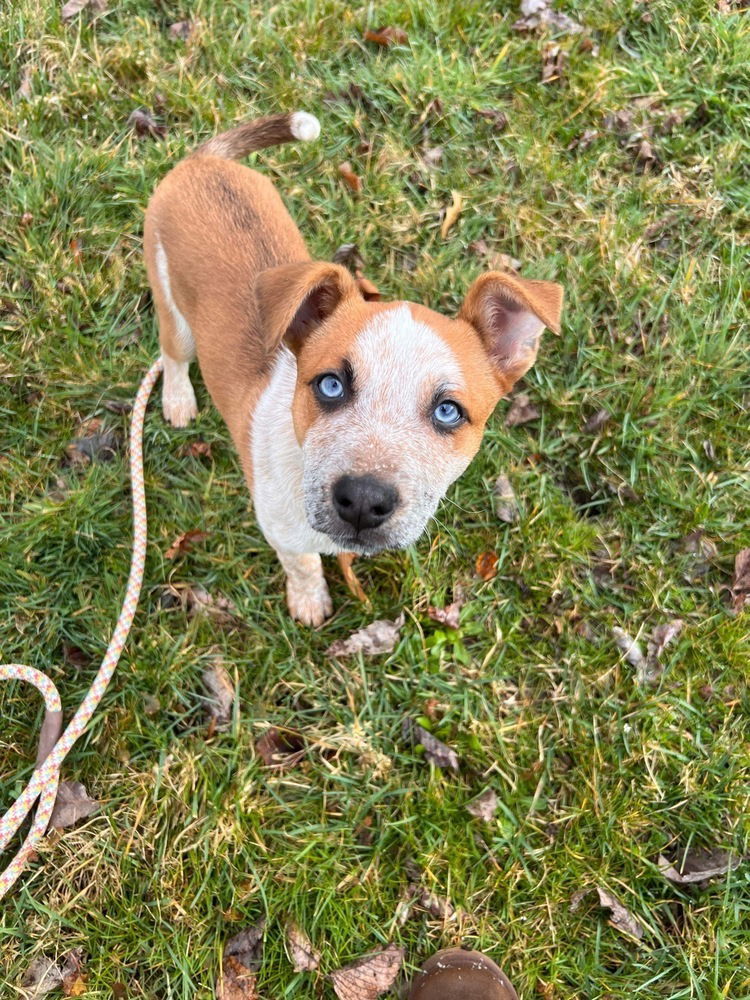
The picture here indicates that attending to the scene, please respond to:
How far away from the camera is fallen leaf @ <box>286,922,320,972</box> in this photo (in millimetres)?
3580

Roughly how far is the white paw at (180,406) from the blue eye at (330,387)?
1.95 m

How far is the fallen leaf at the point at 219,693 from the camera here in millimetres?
4117

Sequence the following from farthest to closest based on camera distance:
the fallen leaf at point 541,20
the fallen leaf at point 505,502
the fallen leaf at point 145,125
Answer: the fallen leaf at point 541,20 → the fallen leaf at point 145,125 → the fallen leaf at point 505,502

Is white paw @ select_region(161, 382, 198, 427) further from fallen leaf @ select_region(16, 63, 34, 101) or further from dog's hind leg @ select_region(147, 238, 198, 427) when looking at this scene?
fallen leaf @ select_region(16, 63, 34, 101)

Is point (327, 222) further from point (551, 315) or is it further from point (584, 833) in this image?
point (584, 833)

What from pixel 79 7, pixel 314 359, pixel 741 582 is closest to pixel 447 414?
pixel 314 359

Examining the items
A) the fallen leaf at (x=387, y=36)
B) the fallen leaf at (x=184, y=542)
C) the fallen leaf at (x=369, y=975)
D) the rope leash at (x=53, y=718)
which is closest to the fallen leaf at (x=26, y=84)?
the fallen leaf at (x=387, y=36)

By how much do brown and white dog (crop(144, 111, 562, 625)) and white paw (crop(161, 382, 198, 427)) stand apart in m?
0.38

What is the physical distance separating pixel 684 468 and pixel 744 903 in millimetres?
2504

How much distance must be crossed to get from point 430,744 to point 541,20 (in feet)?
18.4

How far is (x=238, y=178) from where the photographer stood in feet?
12.9

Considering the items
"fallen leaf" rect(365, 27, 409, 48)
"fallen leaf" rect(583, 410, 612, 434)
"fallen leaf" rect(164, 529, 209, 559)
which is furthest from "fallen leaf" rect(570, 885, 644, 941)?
"fallen leaf" rect(365, 27, 409, 48)

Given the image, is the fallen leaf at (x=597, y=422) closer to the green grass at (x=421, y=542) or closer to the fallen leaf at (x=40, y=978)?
the green grass at (x=421, y=542)

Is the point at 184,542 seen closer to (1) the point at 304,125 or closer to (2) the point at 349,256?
(2) the point at 349,256
